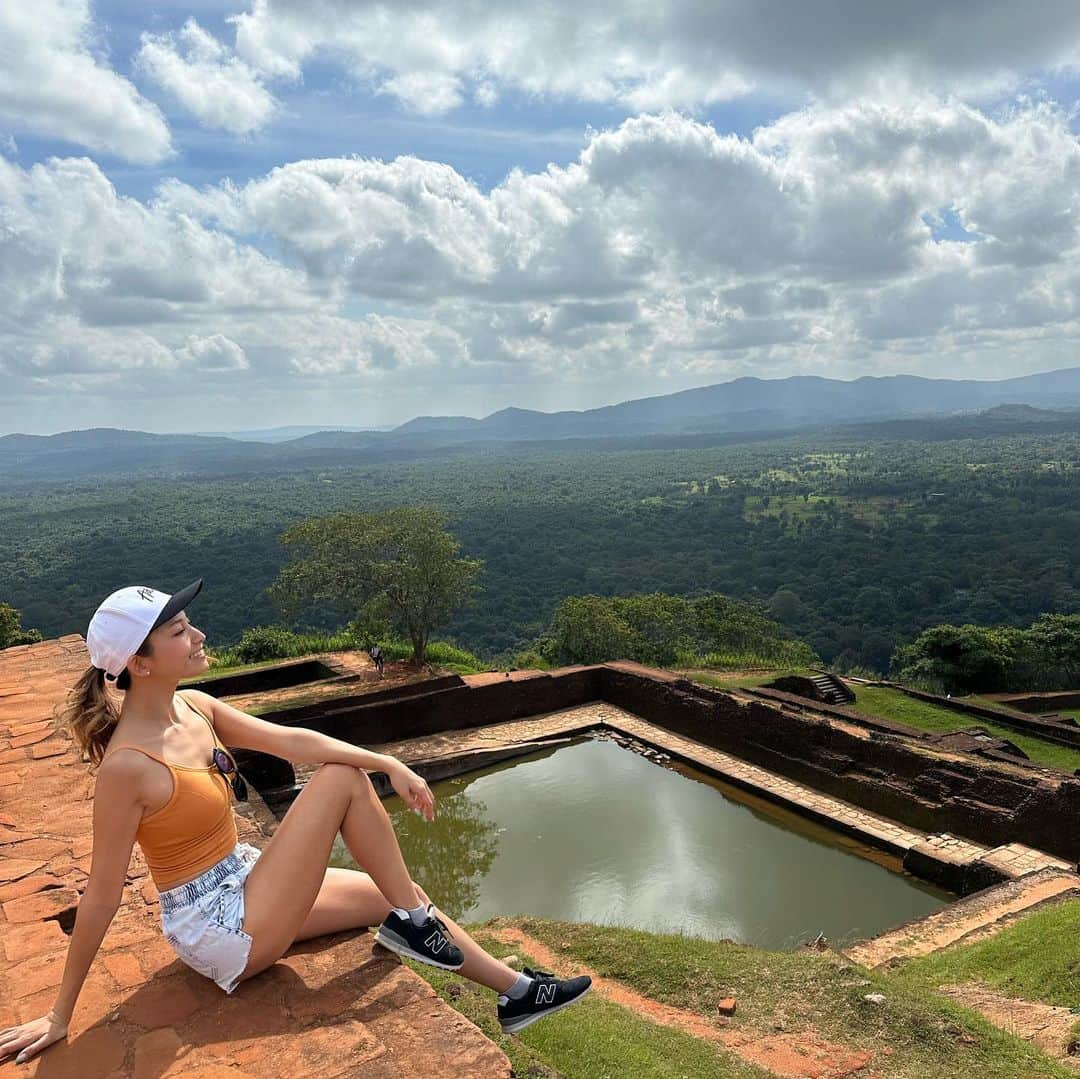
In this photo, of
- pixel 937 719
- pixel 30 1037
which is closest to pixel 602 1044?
pixel 30 1037

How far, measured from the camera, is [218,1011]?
8.07ft

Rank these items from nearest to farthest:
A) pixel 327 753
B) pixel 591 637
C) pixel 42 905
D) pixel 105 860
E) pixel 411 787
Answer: pixel 105 860
pixel 327 753
pixel 411 787
pixel 42 905
pixel 591 637

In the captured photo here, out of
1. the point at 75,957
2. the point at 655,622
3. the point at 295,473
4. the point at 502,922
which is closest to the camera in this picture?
the point at 75,957

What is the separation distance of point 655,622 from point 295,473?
163818 mm

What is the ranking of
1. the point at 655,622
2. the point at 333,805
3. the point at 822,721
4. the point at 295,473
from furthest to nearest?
the point at 295,473
the point at 655,622
the point at 822,721
the point at 333,805

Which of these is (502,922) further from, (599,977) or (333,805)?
(333,805)

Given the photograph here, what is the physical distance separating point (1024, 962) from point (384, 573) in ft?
44.2

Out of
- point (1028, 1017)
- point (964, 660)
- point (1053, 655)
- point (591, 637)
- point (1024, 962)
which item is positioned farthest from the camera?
point (1053, 655)

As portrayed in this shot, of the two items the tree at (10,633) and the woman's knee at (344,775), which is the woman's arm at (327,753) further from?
the tree at (10,633)

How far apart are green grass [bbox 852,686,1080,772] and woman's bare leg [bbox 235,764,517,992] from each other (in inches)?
530

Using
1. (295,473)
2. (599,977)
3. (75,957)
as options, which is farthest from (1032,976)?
(295,473)

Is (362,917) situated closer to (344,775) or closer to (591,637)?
(344,775)

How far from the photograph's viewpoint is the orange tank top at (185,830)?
2388 millimetres

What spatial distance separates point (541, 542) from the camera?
7188cm
